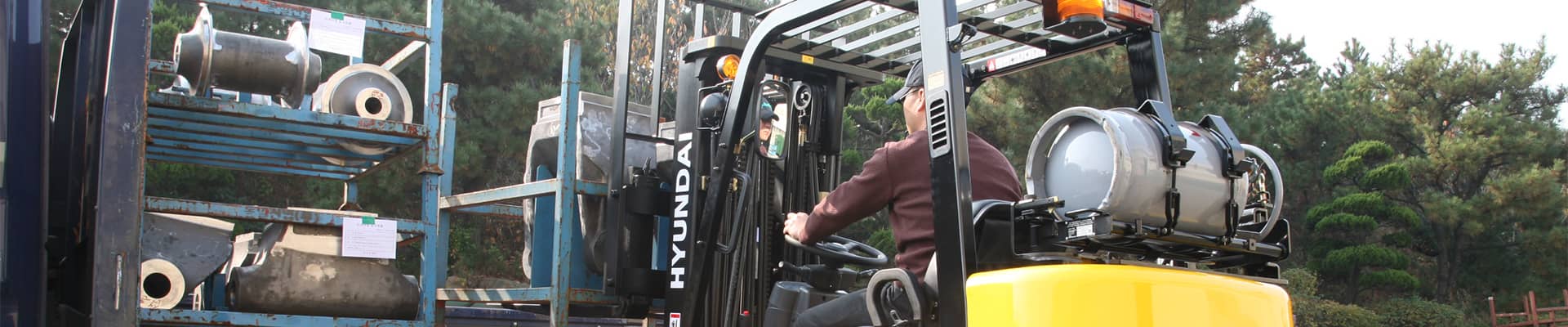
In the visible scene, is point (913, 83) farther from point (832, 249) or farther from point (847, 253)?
point (832, 249)

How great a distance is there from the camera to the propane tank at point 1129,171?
335cm

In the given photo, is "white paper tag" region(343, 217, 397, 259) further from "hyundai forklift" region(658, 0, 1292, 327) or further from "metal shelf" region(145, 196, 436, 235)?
"hyundai forklift" region(658, 0, 1292, 327)

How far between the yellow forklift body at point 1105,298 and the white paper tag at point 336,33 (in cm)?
342

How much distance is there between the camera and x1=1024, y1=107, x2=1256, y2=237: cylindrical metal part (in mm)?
3348

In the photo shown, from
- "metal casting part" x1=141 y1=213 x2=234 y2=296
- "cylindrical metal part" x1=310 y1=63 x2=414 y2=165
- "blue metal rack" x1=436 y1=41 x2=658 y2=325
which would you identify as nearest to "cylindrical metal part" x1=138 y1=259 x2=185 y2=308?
"metal casting part" x1=141 y1=213 x2=234 y2=296

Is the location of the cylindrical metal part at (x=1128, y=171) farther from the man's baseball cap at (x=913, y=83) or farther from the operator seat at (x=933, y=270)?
the man's baseball cap at (x=913, y=83)

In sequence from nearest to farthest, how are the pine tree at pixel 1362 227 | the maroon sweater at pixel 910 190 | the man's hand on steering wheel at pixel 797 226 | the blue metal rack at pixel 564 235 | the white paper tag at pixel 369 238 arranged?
1. the maroon sweater at pixel 910 190
2. the man's hand on steering wheel at pixel 797 226
3. the white paper tag at pixel 369 238
4. the blue metal rack at pixel 564 235
5. the pine tree at pixel 1362 227

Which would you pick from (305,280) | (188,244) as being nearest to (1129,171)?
(305,280)

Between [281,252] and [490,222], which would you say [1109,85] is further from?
[281,252]

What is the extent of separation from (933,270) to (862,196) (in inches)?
21.9

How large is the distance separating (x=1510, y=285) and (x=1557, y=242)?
1945mm

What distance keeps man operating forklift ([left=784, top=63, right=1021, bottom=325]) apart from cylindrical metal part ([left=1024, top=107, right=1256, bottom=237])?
422 mm

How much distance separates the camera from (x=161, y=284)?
5.65 metres

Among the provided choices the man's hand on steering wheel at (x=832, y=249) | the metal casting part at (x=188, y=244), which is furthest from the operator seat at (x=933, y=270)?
the metal casting part at (x=188, y=244)
